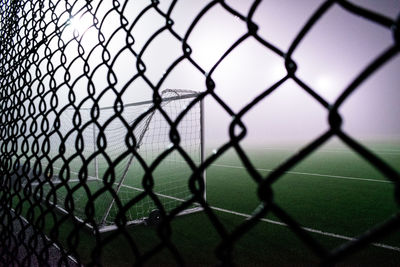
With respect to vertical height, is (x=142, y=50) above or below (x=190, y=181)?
above

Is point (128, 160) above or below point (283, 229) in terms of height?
above

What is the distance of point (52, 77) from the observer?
1.29 m

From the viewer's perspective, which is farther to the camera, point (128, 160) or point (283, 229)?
point (128, 160)

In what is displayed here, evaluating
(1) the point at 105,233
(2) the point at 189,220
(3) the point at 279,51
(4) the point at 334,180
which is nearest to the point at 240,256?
(2) the point at 189,220

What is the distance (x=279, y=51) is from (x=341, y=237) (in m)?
3.61

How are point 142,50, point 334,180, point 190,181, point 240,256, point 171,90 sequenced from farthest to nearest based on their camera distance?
point 334,180
point 171,90
point 240,256
point 142,50
point 190,181

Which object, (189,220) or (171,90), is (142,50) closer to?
(171,90)


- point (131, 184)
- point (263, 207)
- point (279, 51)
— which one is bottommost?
point (131, 184)

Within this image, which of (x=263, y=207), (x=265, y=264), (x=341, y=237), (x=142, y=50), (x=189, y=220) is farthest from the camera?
(x=189, y=220)

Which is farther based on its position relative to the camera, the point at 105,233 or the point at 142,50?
the point at 105,233

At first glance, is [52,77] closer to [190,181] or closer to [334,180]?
[190,181]

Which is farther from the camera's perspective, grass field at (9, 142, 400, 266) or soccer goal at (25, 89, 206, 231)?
grass field at (9, 142, 400, 266)

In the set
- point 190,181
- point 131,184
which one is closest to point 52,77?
point 190,181

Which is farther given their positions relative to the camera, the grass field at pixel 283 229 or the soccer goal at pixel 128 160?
the grass field at pixel 283 229
